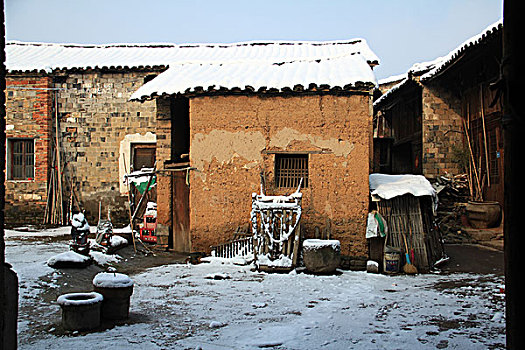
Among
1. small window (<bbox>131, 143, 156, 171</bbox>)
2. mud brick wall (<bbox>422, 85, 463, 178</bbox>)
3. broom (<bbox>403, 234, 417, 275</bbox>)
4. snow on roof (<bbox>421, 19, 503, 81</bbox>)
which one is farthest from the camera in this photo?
small window (<bbox>131, 143, 156, 171</bbox>)

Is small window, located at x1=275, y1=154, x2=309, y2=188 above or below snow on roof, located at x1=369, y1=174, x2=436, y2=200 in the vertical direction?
above

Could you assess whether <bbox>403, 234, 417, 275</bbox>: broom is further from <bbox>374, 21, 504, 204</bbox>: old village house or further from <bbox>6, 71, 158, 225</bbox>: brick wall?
<bbox>6, 71, 158, 225</bbox>: brick wall

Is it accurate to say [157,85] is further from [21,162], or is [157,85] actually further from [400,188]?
[21,162]

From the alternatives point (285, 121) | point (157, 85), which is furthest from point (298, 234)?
point (157, 85)

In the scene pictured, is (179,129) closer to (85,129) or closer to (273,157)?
(273,157)

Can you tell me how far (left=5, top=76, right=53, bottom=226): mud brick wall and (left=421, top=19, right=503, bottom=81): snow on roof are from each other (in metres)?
13.1

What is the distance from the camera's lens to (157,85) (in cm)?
1065

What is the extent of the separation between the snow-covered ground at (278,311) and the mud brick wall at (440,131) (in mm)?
6817

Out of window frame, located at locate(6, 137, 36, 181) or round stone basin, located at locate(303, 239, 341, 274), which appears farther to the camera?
window frame, located at locate(6, 137, 36, 181)

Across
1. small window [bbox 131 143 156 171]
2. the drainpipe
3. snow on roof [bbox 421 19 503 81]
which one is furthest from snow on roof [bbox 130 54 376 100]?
the drainpipe

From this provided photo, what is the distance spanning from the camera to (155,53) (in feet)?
55.8

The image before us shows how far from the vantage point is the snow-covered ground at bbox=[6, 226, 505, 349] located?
461 centimetres

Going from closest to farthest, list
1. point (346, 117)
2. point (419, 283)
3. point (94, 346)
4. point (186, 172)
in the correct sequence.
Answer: point (94, 346) < point (419, 283) < point (346, 117) < point (186, 172)

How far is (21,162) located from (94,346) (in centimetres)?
1351
